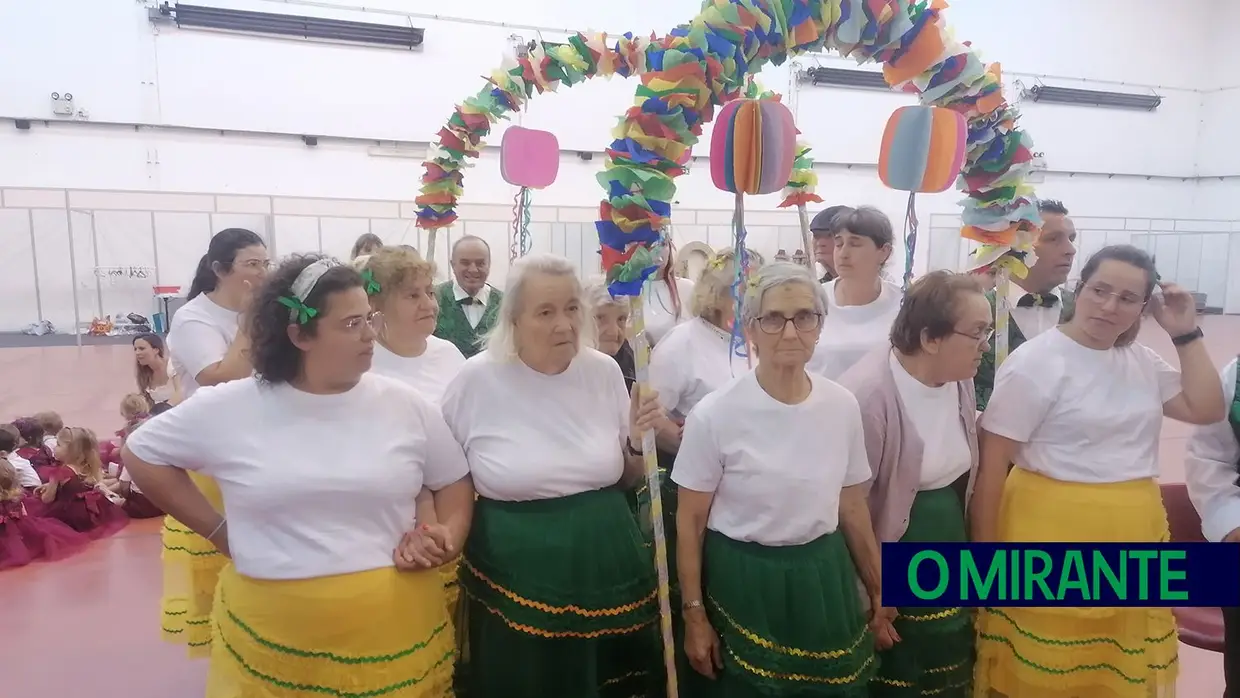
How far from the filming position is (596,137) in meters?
12.4

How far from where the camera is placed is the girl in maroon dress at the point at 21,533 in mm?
4094

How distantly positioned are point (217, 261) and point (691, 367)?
5.36 feet

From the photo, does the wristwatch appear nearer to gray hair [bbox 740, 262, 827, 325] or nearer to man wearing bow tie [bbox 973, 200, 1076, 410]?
man wearing bow tie [bbox 973, 200, 1076, 410]

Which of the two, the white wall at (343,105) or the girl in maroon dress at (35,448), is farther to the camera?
the white wall at (343,105)

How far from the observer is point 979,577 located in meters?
1.99

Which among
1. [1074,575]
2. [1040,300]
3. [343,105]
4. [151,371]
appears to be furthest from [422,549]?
[343,105]

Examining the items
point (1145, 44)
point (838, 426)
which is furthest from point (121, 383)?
point (1145, 44)

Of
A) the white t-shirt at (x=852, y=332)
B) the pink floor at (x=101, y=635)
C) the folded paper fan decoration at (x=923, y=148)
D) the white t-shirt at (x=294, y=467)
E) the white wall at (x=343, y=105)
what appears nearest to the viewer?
the white t-shirt at (x=294, y=467)

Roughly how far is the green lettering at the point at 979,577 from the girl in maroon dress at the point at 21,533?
4.43m

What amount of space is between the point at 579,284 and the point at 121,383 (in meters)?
8.21

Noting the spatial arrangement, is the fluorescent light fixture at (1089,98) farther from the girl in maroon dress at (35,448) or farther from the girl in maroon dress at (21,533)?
the girl in maroon dress at (21,533)

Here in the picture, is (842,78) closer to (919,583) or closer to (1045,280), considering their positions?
(1045,280)

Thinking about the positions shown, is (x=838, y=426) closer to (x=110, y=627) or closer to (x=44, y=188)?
(x=110, y=627)

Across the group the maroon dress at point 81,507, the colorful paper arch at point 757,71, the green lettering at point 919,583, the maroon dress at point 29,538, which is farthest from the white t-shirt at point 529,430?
the maroon dress at point 81,507
